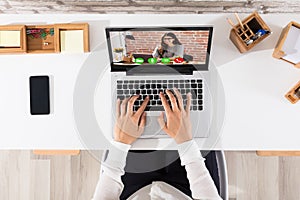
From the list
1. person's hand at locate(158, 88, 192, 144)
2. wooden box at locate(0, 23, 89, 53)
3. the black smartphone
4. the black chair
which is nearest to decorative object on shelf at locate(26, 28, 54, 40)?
wooden box at locate(0, 23, 89, 53)

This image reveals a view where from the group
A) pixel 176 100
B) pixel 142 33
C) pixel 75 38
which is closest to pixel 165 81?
pixel 176 100

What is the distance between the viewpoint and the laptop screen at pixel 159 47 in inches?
50.2

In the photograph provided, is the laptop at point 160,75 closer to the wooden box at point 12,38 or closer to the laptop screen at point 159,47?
the laptop screen at point 159,47

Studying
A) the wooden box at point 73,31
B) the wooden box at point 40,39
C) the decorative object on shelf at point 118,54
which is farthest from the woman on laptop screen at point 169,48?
the wooden box at point 40,39

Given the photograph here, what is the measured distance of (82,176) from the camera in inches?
81.4

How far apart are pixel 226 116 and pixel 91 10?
0.76 m

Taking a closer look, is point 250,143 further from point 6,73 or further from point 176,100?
point 6,73

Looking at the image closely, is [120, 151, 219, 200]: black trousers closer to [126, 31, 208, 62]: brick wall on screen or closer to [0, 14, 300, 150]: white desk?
[0, 14, 300, 150]: white desk

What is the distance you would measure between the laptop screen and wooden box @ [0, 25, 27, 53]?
0.94 feet

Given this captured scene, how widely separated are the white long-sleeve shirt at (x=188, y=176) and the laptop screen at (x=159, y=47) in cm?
26

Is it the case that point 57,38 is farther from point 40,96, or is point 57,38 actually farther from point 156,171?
point 156,171

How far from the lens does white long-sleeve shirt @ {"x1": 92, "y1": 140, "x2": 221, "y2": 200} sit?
135 cm

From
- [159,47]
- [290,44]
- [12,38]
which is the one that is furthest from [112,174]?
[290,44]

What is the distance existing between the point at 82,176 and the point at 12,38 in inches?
36.6
